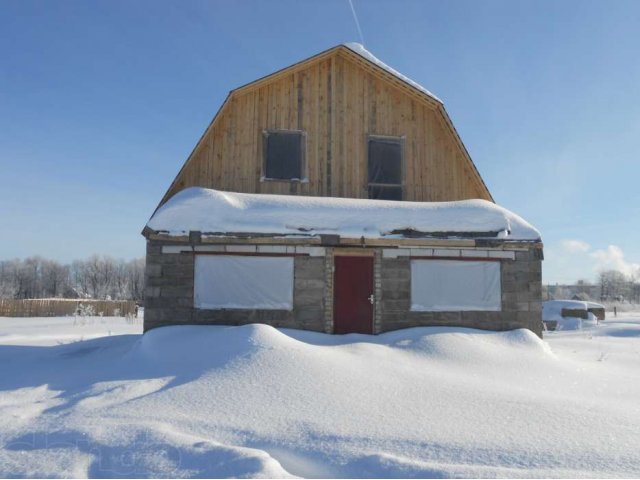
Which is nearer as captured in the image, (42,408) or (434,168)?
(42,408)

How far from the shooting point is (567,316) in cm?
2573

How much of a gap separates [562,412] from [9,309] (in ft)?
113

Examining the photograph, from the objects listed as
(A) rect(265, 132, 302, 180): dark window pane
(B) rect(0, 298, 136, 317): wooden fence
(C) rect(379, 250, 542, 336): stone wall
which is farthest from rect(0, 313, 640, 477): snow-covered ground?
(B) rect(0, 298, 136, 317): wooden fence

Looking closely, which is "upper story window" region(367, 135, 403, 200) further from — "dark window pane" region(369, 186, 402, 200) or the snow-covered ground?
the snow-covered ground

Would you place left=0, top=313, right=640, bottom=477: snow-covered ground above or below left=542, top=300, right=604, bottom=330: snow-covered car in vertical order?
above

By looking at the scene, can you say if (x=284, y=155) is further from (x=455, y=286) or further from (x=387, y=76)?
(x=455, y=286)

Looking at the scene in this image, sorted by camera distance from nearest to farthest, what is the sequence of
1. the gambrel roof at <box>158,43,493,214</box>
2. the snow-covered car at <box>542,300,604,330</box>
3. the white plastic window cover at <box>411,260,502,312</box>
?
the white plastic window cover at <box>411,260,502,312</box>
the gambrel roof at <box>158,43,493,214</box>
the snow-covered car at <box>542,300,604,330</box>

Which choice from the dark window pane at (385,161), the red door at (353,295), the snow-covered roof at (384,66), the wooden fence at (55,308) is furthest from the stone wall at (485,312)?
the wooden fence at (55,308)

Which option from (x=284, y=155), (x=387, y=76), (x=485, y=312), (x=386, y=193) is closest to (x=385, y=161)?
(x=386, y=193)

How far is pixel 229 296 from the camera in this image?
9.50 meters

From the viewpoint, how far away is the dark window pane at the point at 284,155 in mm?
11234

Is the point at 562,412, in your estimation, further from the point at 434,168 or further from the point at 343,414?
the point at 434,168

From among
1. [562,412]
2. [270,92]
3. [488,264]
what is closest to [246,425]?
[562,412]

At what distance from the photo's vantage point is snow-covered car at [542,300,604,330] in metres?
23.1
